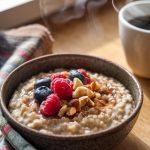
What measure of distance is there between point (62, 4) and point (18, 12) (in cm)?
12

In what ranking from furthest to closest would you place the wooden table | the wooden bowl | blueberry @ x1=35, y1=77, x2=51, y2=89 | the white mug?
the wooden table
the white mug
blueberry @ x1=35, y1=77, x2=51, y2=89
the wooden bowl

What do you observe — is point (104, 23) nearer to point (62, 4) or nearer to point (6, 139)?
point (62, 4)

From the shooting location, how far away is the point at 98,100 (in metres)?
0.76

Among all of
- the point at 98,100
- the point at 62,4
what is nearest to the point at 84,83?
the point at 98,100

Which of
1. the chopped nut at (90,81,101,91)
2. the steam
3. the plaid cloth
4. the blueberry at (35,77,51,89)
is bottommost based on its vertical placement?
the steam

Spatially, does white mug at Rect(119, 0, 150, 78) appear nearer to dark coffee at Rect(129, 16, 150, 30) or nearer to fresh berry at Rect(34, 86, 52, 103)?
dark coffee at Rect(129, 16, 150, 30)

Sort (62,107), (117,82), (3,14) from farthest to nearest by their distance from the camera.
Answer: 1. (3,14)
2. (117,82)
3. (62,107)

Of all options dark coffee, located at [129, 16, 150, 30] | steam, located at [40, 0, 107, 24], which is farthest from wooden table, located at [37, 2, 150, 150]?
dark coffee, located at [129, 16, 150, 30]

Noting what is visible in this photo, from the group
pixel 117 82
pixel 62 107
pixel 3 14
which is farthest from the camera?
pixel 3 14

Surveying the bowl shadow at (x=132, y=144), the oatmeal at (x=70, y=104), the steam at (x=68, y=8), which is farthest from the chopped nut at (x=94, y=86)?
the steam at (x=68, y=8)

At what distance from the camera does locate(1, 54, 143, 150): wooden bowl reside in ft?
2.21

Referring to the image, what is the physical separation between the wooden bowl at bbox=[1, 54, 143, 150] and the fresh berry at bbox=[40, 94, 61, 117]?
49 mm

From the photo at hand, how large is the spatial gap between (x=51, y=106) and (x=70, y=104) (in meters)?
0.04

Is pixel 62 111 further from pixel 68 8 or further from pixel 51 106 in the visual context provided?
pixel 68 8
